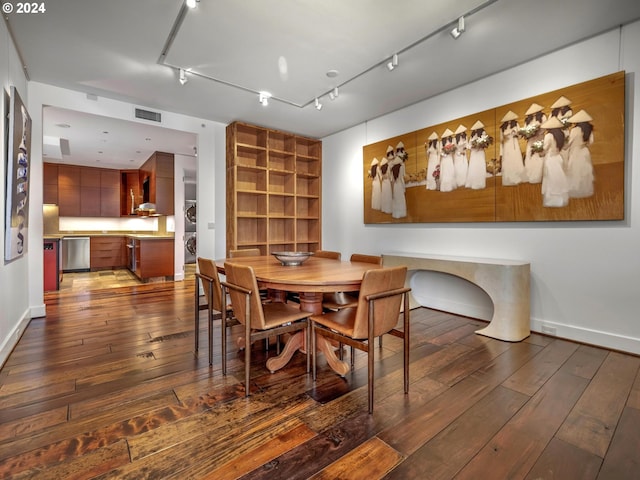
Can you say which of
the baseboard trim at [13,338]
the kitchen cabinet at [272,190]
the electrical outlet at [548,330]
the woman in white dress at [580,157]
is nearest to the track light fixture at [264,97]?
the kitchen cabinet at [272,190]

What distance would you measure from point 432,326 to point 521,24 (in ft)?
9.30

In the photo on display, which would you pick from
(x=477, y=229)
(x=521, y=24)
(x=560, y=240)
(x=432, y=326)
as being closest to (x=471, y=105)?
(x=521, y=24)

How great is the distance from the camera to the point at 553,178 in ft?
9.25

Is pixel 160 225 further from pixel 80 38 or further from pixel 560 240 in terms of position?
pixel 560 240

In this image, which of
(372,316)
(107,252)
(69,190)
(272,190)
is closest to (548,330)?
(372,316)

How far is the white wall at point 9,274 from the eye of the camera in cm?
235

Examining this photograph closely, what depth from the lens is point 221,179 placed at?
485 cm

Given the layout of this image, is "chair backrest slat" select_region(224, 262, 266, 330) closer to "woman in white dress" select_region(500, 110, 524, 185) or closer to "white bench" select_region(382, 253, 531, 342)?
"white bench" select_region(382, 253, 531, 342)

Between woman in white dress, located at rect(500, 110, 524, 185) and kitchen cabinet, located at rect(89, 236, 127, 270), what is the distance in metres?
8.57

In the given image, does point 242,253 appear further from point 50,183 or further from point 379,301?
point 50,183

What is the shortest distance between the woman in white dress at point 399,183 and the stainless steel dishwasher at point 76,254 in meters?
7.58

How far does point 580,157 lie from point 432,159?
1.46m

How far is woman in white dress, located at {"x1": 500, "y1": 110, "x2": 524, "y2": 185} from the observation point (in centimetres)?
305

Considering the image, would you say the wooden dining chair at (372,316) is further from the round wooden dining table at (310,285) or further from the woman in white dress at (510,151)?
the woman in white dress at (510,151)
